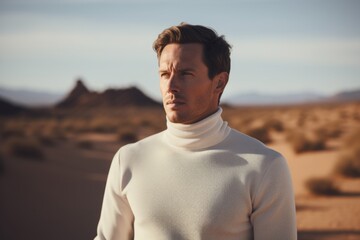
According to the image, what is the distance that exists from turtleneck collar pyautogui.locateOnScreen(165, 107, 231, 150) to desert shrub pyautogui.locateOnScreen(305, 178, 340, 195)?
29.4 ft

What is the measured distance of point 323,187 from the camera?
33.8 ft

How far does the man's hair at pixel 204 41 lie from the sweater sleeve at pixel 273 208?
512mm

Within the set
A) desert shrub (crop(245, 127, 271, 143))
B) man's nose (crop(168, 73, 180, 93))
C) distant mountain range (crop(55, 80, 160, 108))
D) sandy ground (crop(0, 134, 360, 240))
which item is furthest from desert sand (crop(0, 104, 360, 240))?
distant mountain range (crop(55, 80, 160, 108))

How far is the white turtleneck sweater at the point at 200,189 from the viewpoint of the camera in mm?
1788

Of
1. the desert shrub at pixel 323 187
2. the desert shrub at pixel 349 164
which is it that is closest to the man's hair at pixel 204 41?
the desert shrub at pixel 323 187

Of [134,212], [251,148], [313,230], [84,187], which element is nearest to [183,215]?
[134,212]

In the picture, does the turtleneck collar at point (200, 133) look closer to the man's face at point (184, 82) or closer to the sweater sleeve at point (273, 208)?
the man's face at point (184, 82)

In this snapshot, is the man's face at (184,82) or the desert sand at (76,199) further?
the desert sand at (76,199)

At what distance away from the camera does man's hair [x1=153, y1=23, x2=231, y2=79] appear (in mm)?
1948

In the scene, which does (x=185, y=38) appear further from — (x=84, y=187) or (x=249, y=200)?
(x=84, y=187)

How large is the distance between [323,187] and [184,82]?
907 cm

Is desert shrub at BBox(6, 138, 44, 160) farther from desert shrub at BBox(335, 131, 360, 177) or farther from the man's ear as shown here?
the man's ear

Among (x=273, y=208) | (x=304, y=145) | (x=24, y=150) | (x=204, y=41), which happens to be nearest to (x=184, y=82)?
(x=204, y=41)

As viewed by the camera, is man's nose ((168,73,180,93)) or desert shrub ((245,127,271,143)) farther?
desert shrub ((245,127,271,143))
